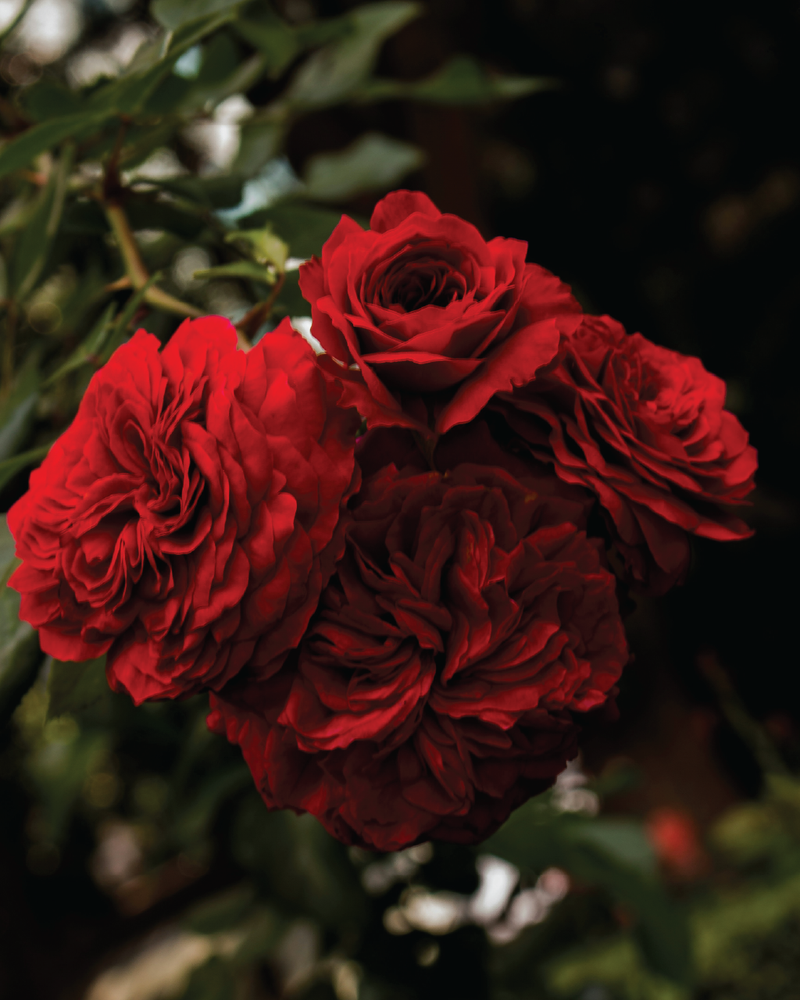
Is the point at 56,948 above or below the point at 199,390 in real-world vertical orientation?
below

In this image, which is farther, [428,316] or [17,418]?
[17,418]

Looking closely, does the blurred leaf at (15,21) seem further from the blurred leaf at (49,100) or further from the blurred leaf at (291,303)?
the blurred leaf at (291,303)

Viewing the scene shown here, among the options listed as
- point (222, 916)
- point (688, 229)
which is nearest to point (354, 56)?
point (222, 916)

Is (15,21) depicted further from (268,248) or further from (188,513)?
(188,513)

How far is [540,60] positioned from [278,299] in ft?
6.02

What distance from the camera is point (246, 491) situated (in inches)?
10.1

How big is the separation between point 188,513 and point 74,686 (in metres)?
0.13

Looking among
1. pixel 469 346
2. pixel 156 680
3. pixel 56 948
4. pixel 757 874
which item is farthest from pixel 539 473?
pixel 757 874

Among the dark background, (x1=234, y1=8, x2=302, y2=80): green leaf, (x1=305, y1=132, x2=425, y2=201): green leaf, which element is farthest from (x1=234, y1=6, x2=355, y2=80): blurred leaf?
the dark background

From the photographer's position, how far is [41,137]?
39 centimetres

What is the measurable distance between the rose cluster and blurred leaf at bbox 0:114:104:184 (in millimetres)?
182

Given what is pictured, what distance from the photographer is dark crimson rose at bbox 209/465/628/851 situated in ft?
0.85

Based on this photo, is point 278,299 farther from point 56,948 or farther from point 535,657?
point 56,948

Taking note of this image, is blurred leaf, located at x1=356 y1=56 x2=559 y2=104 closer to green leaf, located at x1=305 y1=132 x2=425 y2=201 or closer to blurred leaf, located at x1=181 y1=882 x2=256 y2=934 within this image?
green leaf, located at x1=305 y1=132 x2=425 y2=201
